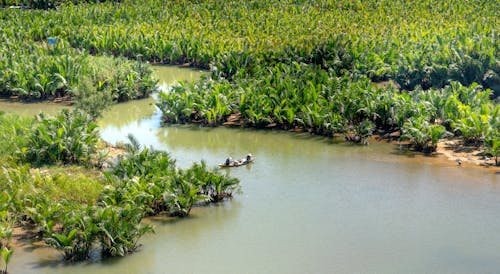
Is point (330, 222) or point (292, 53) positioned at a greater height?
point (292, 53)

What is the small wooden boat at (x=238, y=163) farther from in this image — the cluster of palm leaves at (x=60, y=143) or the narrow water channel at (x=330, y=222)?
the cluster of palm leaves at (x=60, y=143)

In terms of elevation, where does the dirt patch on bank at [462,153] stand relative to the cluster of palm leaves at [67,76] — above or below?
below

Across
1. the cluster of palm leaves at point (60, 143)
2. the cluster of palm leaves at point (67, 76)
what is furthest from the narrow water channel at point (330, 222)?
the cluster of palm leaves at point (67, 76)

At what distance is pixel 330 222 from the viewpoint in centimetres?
1189

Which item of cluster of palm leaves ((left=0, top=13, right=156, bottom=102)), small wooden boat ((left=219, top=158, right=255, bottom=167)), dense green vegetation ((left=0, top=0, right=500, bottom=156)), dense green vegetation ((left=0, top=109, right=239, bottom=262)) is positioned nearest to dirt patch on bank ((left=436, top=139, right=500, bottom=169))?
dense green vegetation ((left=0, top=0, right=500, bottom=156))

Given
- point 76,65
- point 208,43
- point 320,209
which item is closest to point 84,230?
point 320,209

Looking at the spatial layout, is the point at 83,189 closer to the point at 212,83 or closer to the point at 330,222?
the point at 330,222

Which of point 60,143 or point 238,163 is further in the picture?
point 238,163

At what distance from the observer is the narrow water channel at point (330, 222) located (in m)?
10.6

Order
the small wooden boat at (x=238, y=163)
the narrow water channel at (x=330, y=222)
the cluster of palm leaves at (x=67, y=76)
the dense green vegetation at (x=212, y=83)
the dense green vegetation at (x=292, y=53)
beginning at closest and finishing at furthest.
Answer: the narrow water channel at (x=330, y=222) → the dense green vegetation at (x=212, y=83) → the small wooden boat at (x=238, y=163) → the dense green vegetation at (x=292, y=53) → the cluster of palm leaves at (x=67, y=76)

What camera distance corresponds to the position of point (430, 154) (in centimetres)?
1507

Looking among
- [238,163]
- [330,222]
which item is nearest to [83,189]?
[238,163]

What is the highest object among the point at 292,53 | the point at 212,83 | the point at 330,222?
the point at 292,53

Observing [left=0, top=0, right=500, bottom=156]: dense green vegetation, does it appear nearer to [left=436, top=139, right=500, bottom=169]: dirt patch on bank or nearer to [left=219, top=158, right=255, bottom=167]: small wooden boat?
[left=436, top=139, right=500, bottom=169]: dirt patch on bank
